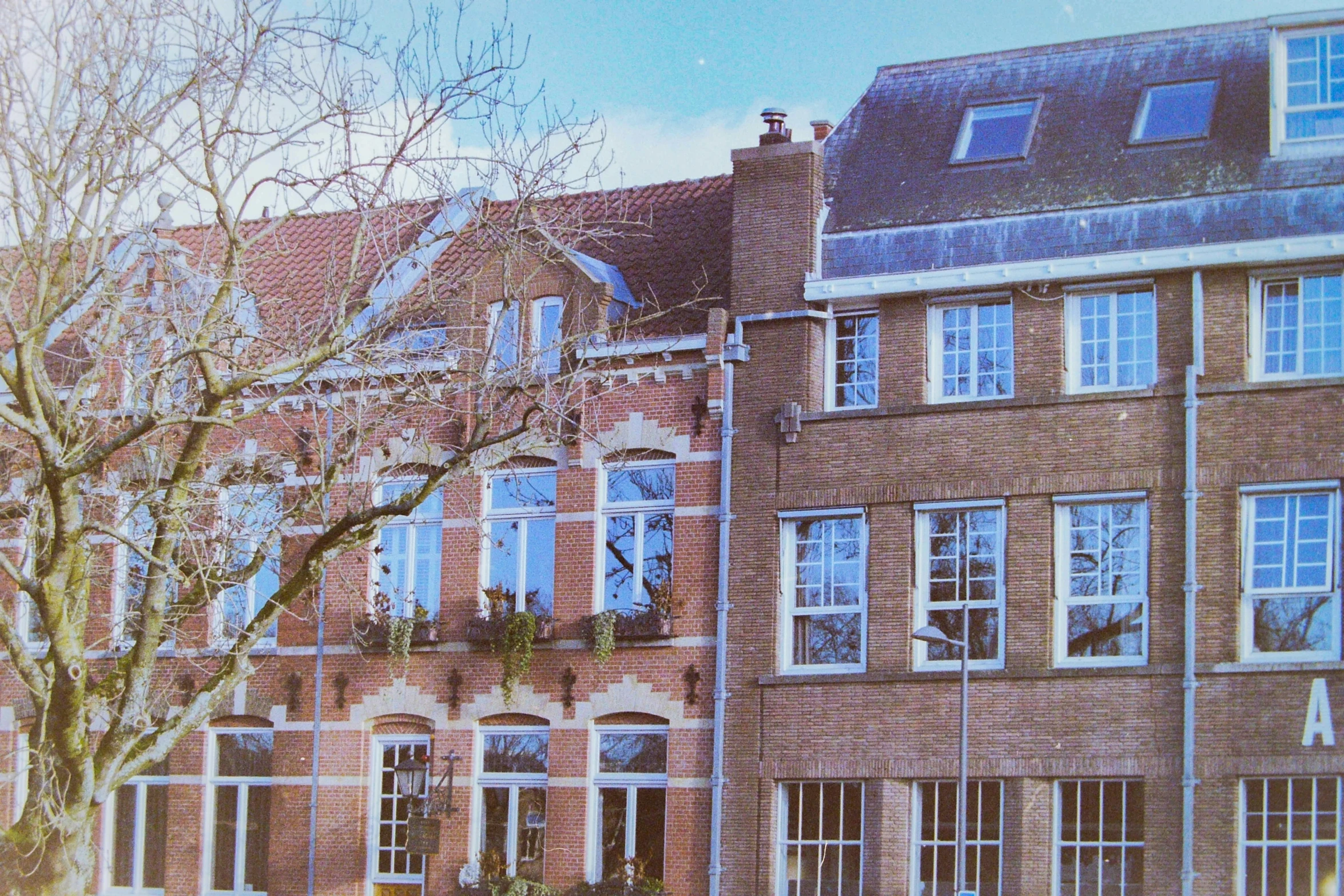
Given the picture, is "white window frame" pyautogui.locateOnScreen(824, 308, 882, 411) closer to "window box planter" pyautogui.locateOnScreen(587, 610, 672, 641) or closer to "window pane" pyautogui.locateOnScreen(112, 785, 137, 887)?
"window box planter" pyautogui.locateOnScreen(587, 610, 672, 641)

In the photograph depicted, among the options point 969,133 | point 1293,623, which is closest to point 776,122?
point 969,133

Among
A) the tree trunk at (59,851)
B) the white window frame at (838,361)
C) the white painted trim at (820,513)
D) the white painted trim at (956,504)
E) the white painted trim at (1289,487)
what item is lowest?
the tree trunk at (59,851)

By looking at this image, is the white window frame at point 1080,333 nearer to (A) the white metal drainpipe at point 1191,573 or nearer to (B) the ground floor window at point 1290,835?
(A) the white metal drainpipe at point 1191,573

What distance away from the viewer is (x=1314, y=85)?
77.1ft

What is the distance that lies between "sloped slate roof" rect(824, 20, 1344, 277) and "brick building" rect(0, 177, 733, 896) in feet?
7.47

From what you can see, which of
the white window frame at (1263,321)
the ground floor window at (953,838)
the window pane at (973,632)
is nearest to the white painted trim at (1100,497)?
the window pane at (973,632)

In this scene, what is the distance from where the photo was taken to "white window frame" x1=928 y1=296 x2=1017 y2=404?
2361cm

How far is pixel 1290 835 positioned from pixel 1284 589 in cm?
255

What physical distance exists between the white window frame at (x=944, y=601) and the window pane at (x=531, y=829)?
17.2 feet

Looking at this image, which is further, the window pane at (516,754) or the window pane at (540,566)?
the window pane at (540,566)

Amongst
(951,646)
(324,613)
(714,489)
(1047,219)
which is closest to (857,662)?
(951,646)

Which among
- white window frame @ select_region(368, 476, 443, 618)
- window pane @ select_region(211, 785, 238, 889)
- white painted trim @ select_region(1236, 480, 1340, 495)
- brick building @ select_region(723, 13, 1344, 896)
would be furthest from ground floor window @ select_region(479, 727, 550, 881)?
white painted trim @ select_region(1236, 480, 1340, 495)

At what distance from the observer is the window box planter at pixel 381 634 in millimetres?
26172

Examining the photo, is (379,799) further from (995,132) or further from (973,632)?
(995,132)
